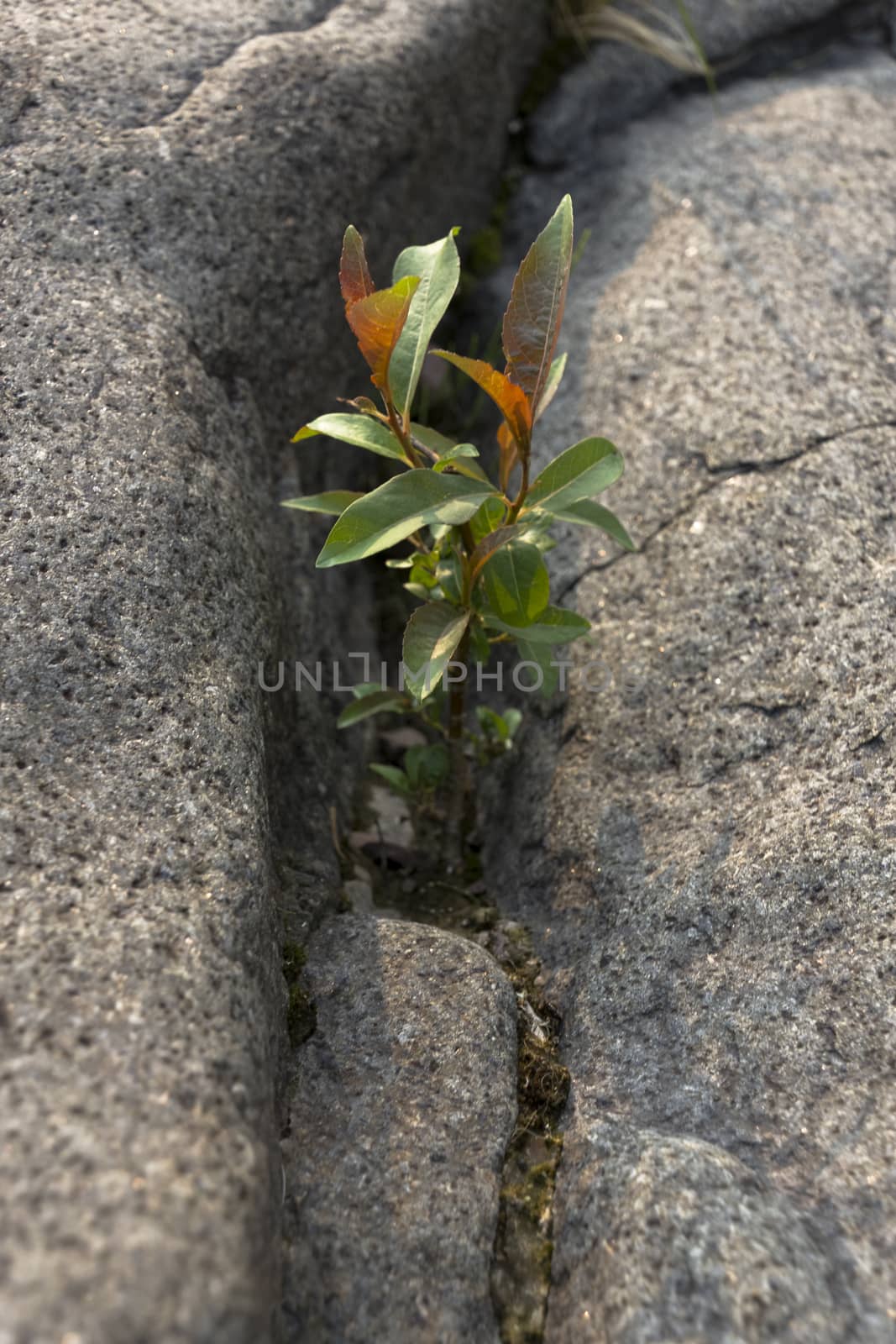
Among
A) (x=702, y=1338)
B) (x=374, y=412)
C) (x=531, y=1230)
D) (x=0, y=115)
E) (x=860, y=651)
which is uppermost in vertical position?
(x=0, y=115)

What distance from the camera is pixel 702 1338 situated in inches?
50.9

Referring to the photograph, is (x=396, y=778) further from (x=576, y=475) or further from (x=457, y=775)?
(x=576, y=475)

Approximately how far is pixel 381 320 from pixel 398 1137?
1.27 meters

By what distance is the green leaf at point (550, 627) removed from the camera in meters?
1.94

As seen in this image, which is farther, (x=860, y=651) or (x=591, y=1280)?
(x=860, y=651)

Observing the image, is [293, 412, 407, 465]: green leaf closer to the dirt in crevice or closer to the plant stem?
the plant stem

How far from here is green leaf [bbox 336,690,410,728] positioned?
6.82 ft

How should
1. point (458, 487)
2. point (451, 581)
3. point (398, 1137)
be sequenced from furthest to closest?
point (451, 581), point (458, 487), point (398, 1137)

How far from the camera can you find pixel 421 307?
6.12 ft

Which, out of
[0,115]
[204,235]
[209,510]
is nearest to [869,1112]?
[209,510]

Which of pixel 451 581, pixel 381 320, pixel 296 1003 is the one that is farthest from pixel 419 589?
pixel 296 1003

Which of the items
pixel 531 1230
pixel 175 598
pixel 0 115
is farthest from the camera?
pixel 0 115

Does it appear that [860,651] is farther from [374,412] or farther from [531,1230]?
[531,1230]

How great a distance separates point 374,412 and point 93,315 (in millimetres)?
613
